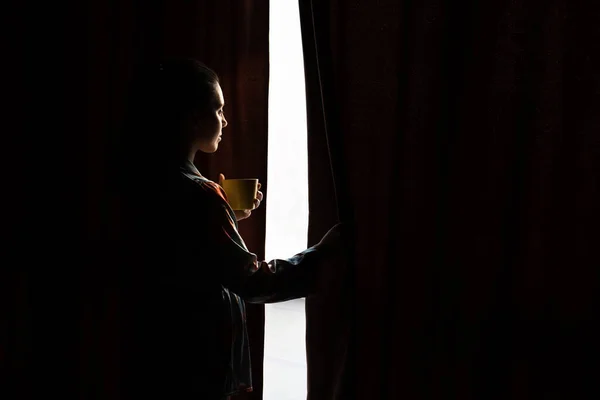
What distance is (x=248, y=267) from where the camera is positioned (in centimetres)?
105

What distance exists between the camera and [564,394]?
110cm

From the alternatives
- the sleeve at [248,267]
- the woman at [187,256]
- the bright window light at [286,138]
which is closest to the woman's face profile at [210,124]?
the woman at [187,256]

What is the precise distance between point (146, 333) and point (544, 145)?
3.00 ft

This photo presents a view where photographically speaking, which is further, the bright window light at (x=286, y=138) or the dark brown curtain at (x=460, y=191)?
the bright window light at (x=286, y=138)

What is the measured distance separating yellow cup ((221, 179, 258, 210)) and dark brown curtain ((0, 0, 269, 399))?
Answer: 186 millimetres

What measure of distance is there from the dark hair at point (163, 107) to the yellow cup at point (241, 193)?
0.49ft

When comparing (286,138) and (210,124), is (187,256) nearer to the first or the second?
(210,124)

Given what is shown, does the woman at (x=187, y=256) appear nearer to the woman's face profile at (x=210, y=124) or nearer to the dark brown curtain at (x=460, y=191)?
the woman's face profile at (x=210, y=124)

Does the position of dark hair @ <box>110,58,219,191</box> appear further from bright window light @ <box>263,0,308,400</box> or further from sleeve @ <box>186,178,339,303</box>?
bright window light @ <box>263,0,308,400</box>

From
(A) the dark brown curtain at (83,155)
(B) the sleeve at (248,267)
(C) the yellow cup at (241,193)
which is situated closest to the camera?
(B) the sleeve at (248,267)

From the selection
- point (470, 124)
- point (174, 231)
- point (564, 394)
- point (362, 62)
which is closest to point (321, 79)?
point (362, 62)

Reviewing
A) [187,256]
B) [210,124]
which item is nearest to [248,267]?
[187,256]

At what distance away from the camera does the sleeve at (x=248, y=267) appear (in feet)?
3.41

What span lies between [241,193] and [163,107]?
0.81ft
